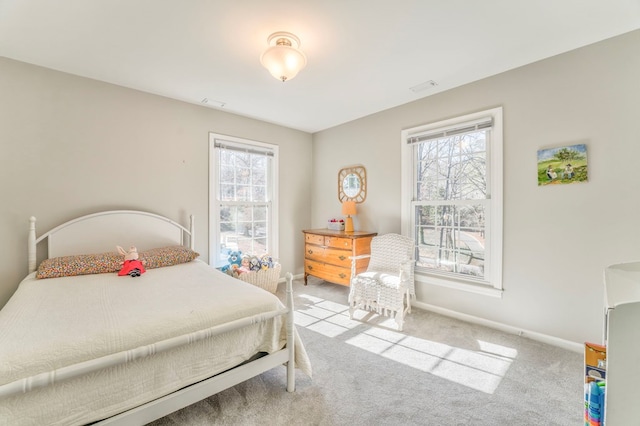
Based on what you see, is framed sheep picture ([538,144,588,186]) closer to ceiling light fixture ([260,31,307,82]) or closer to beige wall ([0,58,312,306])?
ceiling light fixture ([260,31,307,82])

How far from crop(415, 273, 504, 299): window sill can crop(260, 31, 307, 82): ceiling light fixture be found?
275 centimetres

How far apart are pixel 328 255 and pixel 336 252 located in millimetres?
165

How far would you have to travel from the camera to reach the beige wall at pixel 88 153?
2.54 meters

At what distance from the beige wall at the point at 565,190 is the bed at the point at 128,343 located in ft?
7.52

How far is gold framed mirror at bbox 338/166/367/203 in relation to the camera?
161 inches

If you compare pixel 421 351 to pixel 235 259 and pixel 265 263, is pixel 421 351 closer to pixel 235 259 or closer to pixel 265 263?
pixel 265 263

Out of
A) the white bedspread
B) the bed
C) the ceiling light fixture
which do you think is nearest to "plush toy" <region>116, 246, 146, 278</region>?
the bed

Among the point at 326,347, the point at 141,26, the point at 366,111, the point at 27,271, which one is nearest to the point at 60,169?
the point at 27,271

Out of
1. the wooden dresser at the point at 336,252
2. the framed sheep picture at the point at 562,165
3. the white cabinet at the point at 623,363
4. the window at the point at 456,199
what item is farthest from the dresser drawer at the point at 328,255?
the white cabinet at the point at 623,363

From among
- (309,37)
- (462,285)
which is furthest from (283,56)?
(462,285)

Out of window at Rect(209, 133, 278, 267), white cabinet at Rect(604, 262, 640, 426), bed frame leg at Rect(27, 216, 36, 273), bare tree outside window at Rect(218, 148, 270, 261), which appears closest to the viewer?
white cabinet at Rect(604, 262, 640, 426)

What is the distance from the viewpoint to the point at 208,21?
1.98 metres

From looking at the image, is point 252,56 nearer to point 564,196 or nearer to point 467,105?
point 467,105

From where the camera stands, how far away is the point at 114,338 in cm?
132
